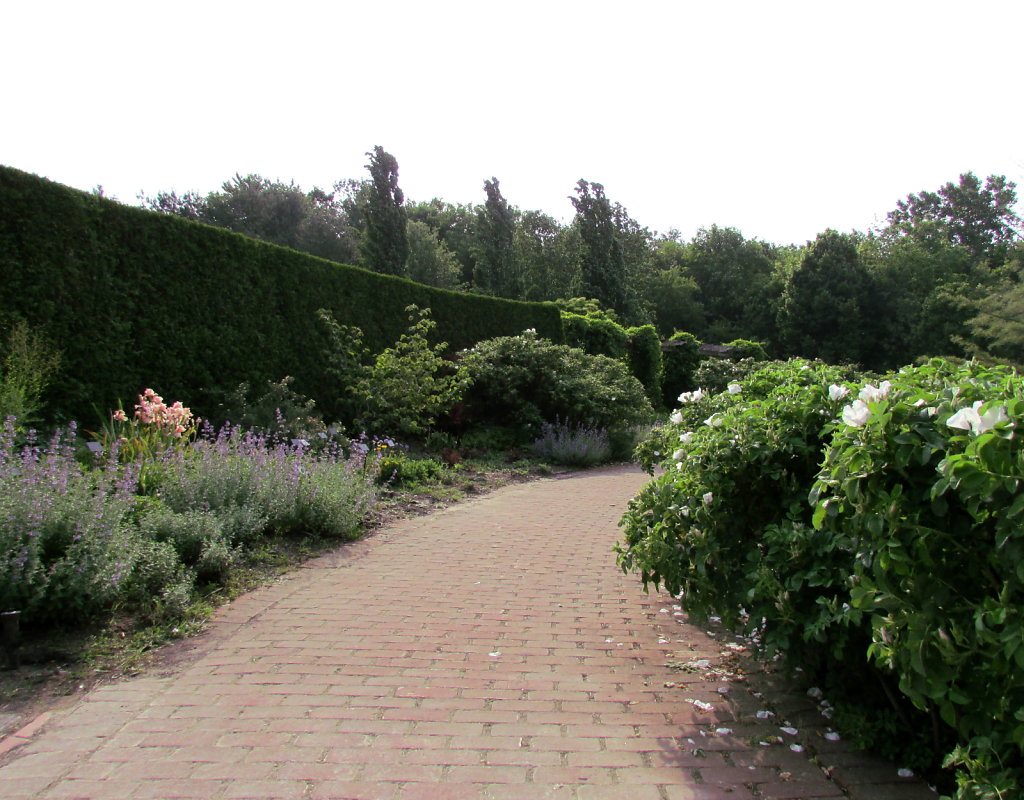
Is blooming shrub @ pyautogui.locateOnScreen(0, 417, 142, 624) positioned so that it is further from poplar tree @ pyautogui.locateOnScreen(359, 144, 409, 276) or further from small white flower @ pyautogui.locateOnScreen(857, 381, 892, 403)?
poplar tree @ pyautogui.locateOnScreen(359, 144, 409, 276)

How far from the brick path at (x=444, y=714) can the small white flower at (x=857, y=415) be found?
1358 mm

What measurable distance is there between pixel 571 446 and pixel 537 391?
Answer: 6.40ft

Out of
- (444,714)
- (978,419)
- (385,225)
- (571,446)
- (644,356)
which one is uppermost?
(385,225)

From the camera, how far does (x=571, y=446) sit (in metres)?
11.6

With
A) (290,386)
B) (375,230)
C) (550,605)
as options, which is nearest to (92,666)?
(550,605)

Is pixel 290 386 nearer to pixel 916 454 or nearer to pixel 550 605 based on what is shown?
pixel 550 605

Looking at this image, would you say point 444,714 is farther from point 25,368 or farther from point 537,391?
point 537,391

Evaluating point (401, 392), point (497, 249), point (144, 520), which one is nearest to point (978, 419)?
point (144, 520)

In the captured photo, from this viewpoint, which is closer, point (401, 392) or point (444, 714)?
point (444, 714)

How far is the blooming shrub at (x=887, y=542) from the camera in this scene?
1771mm

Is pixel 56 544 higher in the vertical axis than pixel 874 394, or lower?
lower

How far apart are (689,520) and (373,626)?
80.9 inches

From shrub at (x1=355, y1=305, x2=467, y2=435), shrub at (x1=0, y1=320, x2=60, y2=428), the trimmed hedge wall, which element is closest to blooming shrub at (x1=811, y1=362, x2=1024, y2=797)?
shrub at (x1=0, y1=320, x2=60, y2=428)

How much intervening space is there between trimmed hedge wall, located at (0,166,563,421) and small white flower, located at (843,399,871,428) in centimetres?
758
